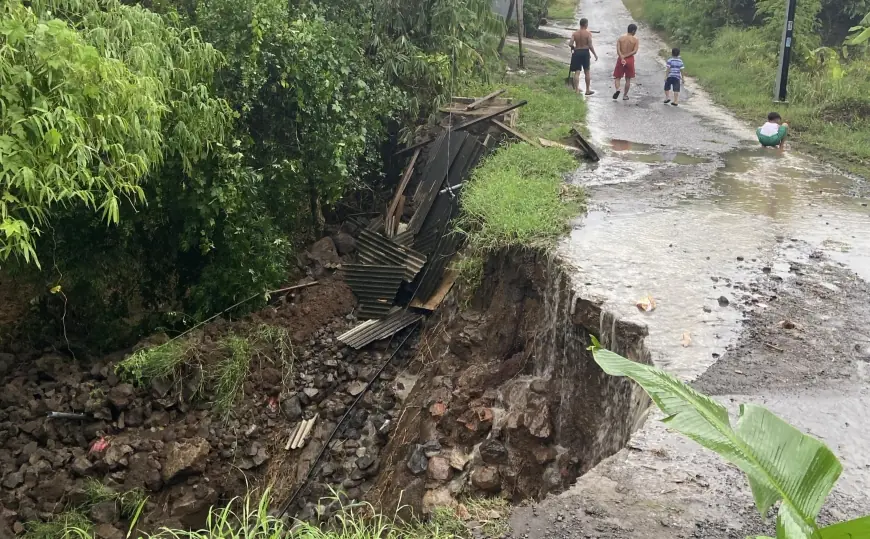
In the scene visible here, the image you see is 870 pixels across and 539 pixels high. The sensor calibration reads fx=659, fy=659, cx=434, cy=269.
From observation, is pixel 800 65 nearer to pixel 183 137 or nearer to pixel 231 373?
pixel 183 137

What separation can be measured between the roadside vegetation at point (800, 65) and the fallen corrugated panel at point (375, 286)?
6.39m

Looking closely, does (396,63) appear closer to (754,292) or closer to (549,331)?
(549,331)

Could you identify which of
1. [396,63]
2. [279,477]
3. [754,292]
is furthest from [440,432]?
[396,63]

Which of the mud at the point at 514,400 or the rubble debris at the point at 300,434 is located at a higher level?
the mud at the point at 514,400

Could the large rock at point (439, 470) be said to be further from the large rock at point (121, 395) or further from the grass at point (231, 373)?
the large rock at point (121, 395)

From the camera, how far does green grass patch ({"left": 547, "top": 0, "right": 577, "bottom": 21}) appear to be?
24312 millimetres

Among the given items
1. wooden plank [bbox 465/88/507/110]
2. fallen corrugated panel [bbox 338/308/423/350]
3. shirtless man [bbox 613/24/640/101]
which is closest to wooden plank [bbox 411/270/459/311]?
fallen corrugated panel [bbox 338/308/423/350]

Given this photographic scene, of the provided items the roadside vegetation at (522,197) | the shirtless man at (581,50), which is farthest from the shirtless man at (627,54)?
the roadside vegetation at (522,197)

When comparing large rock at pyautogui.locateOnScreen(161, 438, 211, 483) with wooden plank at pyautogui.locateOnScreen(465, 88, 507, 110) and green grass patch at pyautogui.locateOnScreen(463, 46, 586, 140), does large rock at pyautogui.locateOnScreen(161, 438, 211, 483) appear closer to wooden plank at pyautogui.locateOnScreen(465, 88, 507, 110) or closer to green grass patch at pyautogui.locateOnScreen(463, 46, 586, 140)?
green grass patch at pyautogui.locateOnScreen(463, 46, 586, 140)

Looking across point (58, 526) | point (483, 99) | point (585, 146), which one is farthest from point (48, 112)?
point (483, 99)

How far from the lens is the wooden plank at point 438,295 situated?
8.49m

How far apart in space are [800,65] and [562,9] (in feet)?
46.4

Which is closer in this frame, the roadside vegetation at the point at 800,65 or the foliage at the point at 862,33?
the foliage at the point at 862,33

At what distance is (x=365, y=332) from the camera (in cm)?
855
